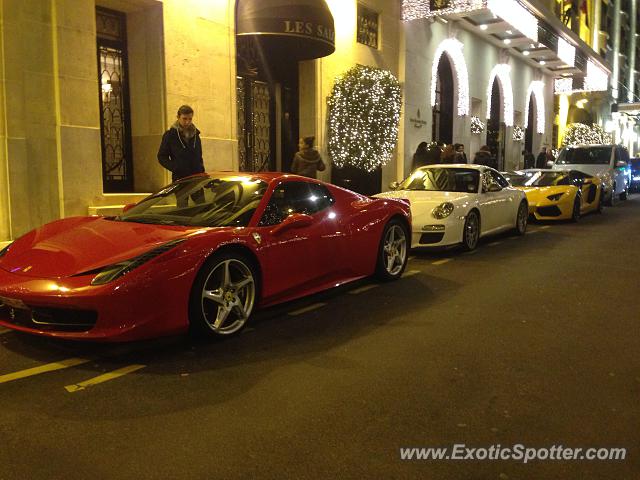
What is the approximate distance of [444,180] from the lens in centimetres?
1020

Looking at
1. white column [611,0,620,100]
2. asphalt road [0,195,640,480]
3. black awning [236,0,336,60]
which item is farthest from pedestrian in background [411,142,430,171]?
white column [611,0,620,100]

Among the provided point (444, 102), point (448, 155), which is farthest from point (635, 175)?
point (448, 155)

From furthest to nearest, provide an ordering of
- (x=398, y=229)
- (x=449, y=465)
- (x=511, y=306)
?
(x=398, y=229), (x=511, y=306), (x=449, y=465)

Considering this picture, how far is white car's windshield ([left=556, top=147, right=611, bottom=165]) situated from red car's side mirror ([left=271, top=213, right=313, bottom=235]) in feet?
53.4

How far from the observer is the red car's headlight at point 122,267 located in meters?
3.99

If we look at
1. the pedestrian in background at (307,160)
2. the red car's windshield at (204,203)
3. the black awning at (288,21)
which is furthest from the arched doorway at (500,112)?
the red car's windshield at (204,203)

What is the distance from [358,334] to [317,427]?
177 cm

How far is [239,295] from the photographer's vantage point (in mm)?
4836

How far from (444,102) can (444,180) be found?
13.7m

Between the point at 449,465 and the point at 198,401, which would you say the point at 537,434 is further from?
the point at 198,401

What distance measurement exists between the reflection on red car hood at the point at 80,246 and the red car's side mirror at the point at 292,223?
75 cm

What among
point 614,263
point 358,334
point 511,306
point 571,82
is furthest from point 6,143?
point 571,82

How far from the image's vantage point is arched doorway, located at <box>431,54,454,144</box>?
74.3 ft

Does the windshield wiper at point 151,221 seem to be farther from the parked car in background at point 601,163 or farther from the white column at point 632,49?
the white column at point 632,49
